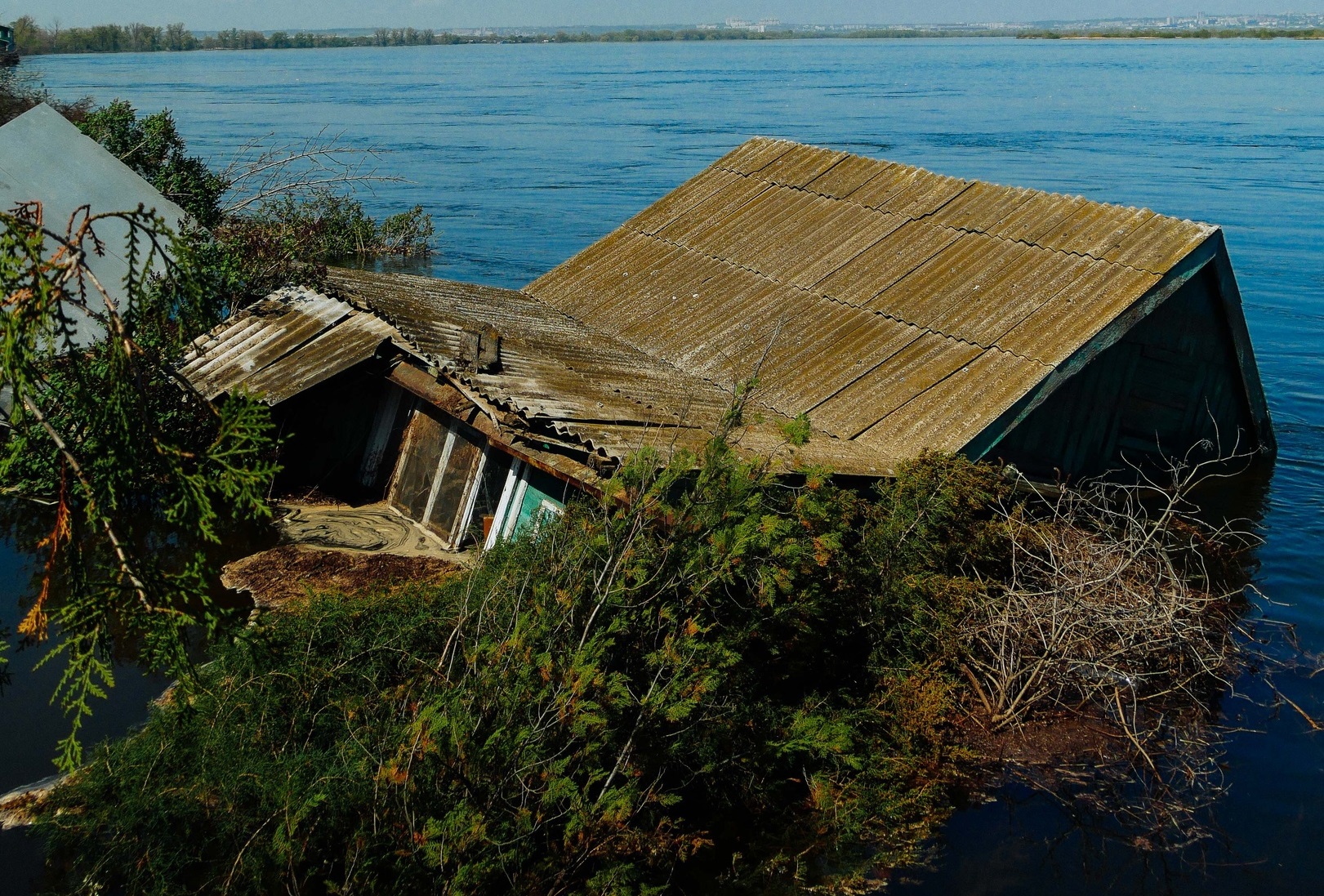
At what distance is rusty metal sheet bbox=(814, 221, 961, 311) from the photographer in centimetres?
1377

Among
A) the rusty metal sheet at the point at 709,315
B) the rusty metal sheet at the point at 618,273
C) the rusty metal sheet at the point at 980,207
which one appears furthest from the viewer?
the rusty metal sheet at the point at 618,273

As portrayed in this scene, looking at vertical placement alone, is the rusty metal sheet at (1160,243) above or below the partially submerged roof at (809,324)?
above

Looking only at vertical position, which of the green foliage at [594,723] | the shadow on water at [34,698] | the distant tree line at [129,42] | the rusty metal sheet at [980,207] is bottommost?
the distant tree line at [129,42]

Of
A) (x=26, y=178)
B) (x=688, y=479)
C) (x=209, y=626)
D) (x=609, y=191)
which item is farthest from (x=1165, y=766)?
(x=609, y=191)

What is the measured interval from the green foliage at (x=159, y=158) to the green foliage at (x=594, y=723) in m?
12.4

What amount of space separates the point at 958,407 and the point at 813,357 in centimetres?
211

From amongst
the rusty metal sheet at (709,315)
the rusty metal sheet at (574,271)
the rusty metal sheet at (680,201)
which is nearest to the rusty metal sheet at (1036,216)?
the rusty metal sheet at (709,315)

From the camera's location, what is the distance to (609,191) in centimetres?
4191

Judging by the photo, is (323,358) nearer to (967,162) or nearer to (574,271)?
(574,271)

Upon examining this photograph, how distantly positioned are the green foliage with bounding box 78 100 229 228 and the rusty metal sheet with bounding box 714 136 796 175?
859 centimetres

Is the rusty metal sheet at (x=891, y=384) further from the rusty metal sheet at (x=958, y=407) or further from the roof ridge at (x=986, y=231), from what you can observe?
the roof ridge at (x=986, y=231)

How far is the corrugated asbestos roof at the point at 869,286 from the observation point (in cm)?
1154

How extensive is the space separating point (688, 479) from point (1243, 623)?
21.8 ft

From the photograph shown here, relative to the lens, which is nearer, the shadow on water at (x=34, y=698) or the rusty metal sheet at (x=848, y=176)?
the shadow on water at (x=34, y=698)
